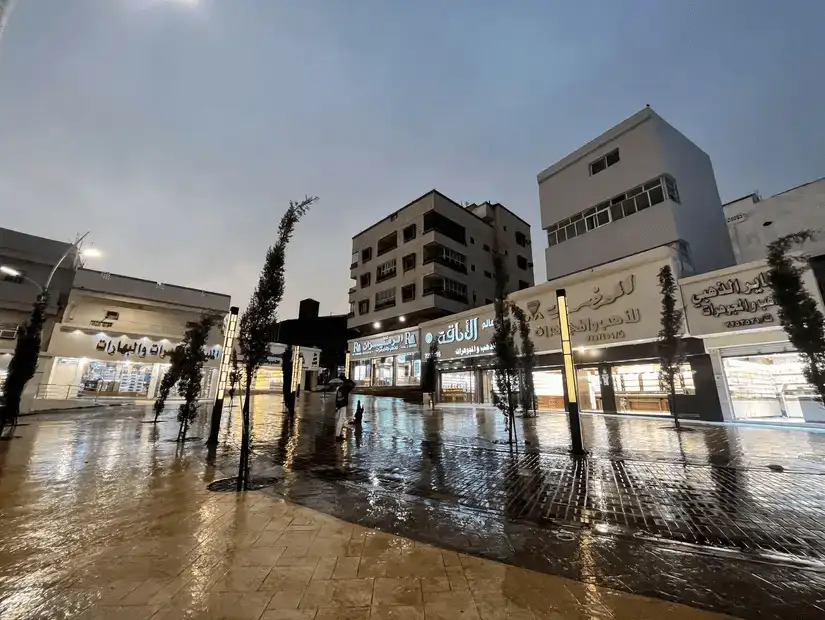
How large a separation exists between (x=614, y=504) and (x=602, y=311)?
1607 cm

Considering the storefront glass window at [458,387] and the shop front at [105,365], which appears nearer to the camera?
the shop front at [105,365]

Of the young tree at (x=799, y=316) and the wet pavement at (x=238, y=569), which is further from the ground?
the young tree at (x=799, y=316)

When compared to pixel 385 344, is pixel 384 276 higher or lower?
higher

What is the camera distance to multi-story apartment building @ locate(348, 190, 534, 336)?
119ft

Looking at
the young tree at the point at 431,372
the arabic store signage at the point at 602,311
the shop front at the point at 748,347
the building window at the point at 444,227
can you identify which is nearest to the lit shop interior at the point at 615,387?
the shop front at the point at 748,347

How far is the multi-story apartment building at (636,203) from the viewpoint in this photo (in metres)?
19.6

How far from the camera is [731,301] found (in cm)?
1505

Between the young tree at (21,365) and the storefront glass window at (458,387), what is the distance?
2405 cm

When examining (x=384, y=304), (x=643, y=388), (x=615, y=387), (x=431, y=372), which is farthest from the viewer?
(x=384, y=304)

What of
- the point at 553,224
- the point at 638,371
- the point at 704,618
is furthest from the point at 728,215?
the point at 704,618

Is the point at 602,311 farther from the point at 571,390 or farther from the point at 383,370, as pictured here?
the point at 383,370

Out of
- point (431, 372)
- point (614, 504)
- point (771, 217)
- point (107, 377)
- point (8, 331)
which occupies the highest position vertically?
point (771, 217)

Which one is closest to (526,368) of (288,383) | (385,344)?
(288,383)

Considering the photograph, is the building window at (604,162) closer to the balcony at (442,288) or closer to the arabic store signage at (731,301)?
the arabic store signage at (731,301)
